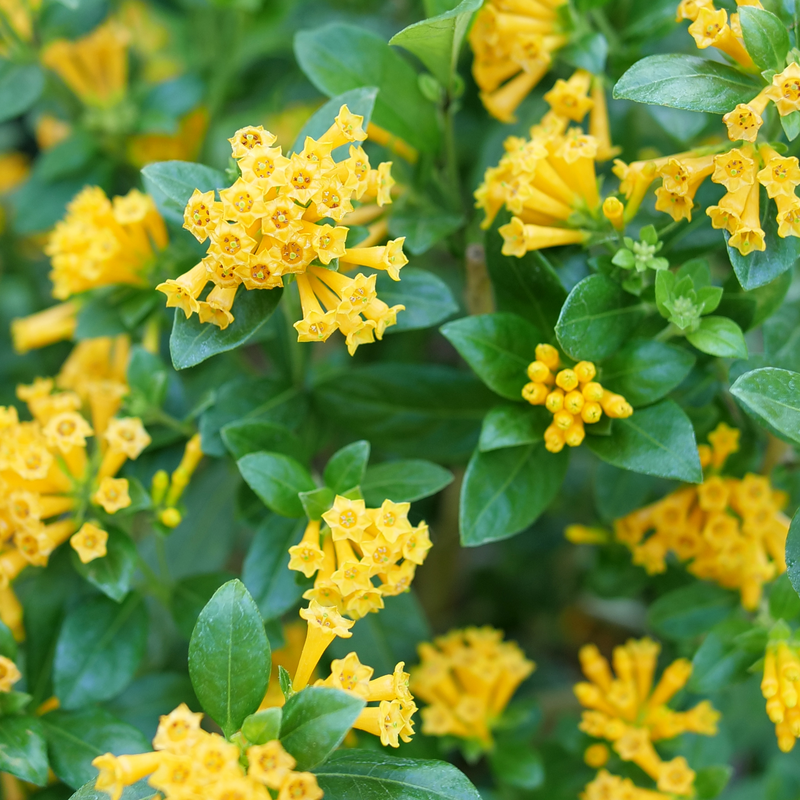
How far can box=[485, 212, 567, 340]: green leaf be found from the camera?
1588 mm

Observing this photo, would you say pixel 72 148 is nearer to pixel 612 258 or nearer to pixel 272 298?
pixel 272 298

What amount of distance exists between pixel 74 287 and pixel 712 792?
177 centimetres

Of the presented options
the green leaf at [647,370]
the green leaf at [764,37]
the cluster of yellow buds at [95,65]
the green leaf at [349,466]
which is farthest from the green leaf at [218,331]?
the cluster of yellow buds at [95,65]

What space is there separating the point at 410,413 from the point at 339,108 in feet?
2.29

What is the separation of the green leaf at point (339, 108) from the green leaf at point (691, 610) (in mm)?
1246

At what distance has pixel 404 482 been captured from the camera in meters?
1.60

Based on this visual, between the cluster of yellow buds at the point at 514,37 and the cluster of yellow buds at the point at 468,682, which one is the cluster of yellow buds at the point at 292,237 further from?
the cluster of yellow buds at the point at 468,682

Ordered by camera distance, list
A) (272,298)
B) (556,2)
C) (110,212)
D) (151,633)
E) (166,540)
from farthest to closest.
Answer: (166,540), (151,633), (110,212), (556,2), (272,298)

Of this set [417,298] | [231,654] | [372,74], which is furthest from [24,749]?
[372,74]

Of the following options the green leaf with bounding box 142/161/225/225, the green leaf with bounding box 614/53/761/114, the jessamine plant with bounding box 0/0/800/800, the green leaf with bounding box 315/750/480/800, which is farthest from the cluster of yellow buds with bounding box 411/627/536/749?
the green leaf with bounding box 614/53/761/114

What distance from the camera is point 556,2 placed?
67.9 inches

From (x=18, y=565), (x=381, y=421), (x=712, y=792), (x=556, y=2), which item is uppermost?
(x=556, y=2)

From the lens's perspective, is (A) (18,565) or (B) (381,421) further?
(B) (381,421)

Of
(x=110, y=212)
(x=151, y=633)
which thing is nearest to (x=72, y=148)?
(x=110, y=212)
